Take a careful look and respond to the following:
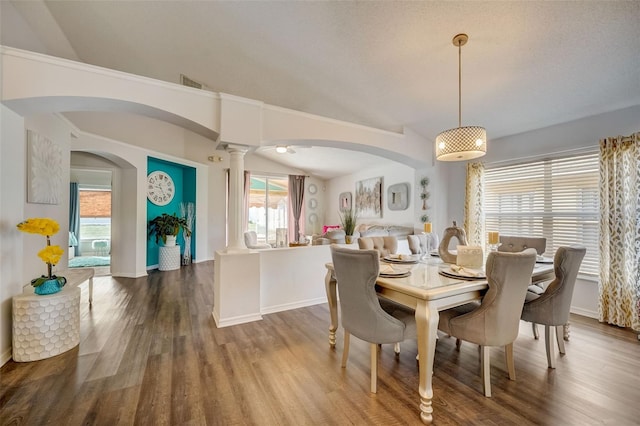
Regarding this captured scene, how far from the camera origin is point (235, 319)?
2906 millimetres

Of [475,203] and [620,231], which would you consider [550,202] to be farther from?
[475,203]

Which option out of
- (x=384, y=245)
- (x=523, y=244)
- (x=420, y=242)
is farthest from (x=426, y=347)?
(x=523, y=244)

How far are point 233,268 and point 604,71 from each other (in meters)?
4.26

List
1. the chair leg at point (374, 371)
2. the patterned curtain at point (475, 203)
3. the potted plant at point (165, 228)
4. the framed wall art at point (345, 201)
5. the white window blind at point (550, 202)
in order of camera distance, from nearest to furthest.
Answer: the chair leg at point (374, 371) < the white window blind at point (550, 202) < the patterned curtain at point (475, 203) < the potted plant at point (165, 228) < the framed wall art at point (345, 201)

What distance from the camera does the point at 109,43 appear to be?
3.66 metres

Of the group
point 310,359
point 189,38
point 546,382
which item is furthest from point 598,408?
point 189,38

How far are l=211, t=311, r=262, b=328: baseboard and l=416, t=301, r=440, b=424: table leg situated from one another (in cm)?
196

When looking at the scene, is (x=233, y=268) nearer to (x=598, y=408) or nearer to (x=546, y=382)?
(x=546, y=382)

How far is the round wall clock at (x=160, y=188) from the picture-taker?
5547mm

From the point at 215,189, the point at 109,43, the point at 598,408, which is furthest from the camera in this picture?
the point at 215,189

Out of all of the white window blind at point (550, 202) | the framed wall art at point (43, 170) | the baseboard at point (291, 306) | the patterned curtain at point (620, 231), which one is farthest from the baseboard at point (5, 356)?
the patterned curtain at point (620, 231)

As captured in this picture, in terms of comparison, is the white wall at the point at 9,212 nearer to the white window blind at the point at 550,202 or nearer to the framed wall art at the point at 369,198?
the white window blind at the point at 550,202

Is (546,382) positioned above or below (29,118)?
below

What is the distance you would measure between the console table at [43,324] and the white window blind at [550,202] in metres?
5.31
